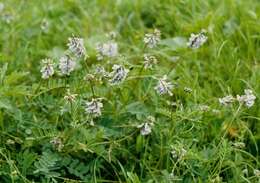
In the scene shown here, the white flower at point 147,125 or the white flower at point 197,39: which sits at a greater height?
the white flower at point 197,39

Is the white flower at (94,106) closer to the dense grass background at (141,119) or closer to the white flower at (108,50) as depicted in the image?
the dense grass background at (141,119)

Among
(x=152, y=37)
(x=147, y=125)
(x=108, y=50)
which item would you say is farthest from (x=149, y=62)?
(x=108, y=50)

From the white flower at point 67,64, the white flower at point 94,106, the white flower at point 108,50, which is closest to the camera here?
the white flower at point 94,106

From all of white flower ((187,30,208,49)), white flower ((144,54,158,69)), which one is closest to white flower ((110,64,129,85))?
white flower ((144,54,158,69))

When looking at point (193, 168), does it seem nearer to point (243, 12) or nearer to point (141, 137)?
point (141, 137)

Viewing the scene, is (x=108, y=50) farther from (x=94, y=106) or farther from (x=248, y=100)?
(x=248, y=100)

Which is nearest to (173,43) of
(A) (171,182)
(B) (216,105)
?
(B) (216,105)

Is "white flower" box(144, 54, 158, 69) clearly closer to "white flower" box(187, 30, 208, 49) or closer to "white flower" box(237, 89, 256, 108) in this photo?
"white flower" box(187, 30, 208, 49)

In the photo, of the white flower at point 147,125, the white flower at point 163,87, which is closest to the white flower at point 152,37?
the white flower at point 163,87
